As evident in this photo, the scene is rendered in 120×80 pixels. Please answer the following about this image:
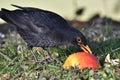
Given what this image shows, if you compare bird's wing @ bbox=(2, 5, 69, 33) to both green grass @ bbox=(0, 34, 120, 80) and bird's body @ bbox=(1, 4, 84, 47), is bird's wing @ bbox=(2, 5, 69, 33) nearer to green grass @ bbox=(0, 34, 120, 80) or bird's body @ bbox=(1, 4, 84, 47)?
bird's body @ bbox=(1, 4, 84, 47)

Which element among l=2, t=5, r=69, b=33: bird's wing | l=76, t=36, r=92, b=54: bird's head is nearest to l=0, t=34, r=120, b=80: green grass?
l=76, t=36, r=92, b=54: bird's head

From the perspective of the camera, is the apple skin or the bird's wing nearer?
the apple skin

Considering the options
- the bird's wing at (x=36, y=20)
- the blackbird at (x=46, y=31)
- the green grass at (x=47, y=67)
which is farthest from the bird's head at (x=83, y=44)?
the bird's wing at (x=36, y=20)

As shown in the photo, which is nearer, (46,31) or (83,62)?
(83,62)

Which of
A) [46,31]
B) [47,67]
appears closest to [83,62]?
[47,67]

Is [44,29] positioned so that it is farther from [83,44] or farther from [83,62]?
[83,62]
